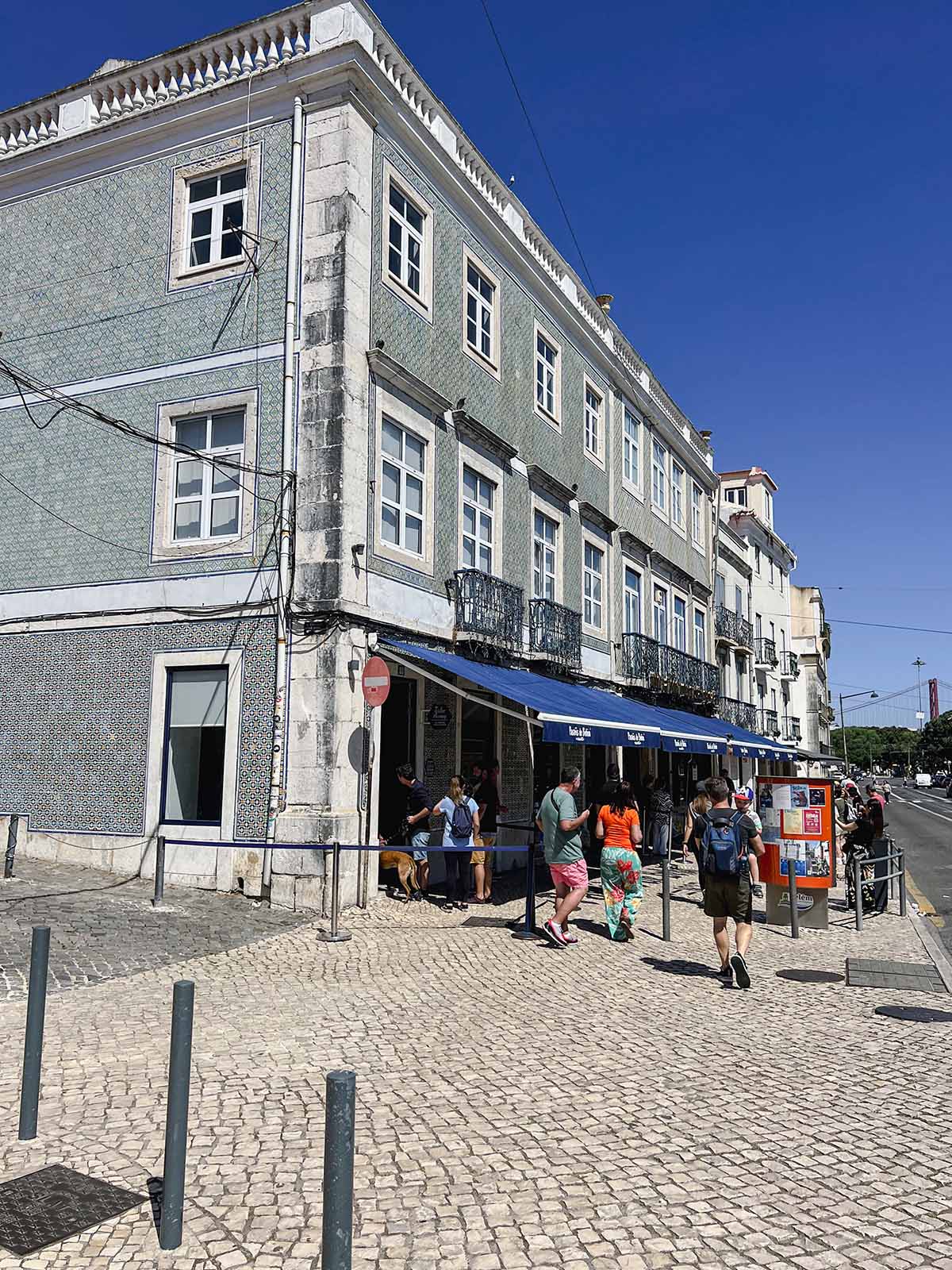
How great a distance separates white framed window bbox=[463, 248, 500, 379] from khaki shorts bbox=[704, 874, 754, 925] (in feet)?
34.4

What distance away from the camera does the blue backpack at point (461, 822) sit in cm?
1295

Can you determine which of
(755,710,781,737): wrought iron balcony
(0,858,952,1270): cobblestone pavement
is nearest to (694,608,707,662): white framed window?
(755,710,781,737): wrought iron balcony

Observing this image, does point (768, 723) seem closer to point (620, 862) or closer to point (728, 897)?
point (620, 862)

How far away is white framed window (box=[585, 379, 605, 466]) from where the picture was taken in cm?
2298

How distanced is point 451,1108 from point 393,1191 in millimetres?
1165

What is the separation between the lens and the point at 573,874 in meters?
11.1

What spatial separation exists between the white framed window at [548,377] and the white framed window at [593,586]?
3.03 metres

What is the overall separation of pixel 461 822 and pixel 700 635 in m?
21.0

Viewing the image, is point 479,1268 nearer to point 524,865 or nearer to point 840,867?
point 524,865

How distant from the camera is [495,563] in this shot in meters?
17.8

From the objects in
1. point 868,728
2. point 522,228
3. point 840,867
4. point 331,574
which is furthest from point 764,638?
point 868,728

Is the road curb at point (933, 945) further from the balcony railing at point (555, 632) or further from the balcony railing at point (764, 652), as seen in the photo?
the balcony railing at point (764, 652)

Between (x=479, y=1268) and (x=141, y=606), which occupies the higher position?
(x=141, y=606)

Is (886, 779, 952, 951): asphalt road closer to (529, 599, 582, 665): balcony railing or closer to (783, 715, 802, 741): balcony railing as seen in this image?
(783, 715, 802, 741): balcony railing
